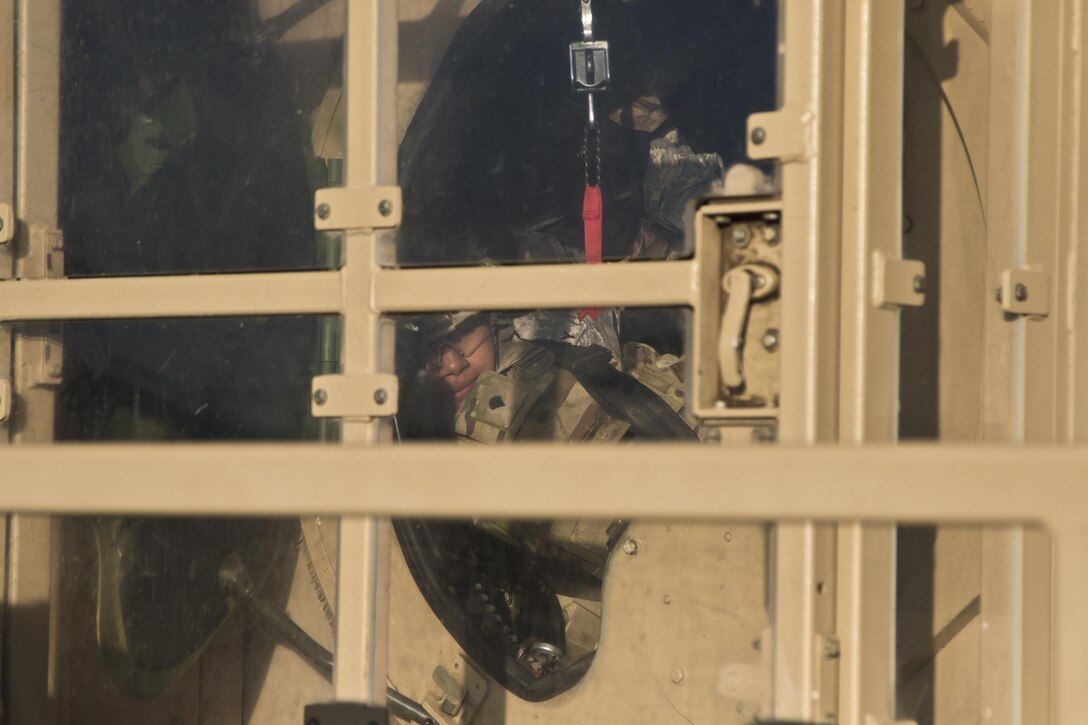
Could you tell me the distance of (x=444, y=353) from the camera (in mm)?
1816

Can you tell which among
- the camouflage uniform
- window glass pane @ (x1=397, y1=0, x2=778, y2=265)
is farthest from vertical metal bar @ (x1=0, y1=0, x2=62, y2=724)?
the camouflage uniform

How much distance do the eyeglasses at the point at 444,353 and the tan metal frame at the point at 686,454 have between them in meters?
0.07

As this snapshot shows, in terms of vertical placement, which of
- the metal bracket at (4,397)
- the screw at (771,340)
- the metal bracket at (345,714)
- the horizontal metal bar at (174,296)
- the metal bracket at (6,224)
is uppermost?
the metal bracket at (6,224)

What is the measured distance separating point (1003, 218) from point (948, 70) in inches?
10.5

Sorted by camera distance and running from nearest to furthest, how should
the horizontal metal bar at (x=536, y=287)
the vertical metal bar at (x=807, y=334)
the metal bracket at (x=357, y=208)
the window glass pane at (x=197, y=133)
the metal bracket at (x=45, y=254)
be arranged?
1. the vertical metal bar at (x=807, y=334)
2. the horizontal metal bar at (x=536, y=287)
3. the metal bracket at (x=357, y=208)
4. the window glass pane at (x=197, y=133)
5. the metal bracket at (x=45, y=254)

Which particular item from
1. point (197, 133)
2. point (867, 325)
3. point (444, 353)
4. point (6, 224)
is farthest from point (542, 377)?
point (6, 224)

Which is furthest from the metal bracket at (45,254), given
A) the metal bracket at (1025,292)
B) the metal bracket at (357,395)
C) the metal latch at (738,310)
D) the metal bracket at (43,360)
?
the metal bracket at (1025,292)

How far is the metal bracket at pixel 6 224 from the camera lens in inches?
78.5

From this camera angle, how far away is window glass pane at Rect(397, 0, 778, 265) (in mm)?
1729

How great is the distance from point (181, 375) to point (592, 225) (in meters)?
0.70

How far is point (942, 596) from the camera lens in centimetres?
184

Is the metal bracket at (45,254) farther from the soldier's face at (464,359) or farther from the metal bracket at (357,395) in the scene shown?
the soldier's face at (464,359)

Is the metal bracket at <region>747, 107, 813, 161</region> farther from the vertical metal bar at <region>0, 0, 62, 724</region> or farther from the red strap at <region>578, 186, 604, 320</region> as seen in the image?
the vertical metal bar at <region>0, 0, 62, 724</region>

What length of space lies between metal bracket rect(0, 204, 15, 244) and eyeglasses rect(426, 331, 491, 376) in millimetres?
750
